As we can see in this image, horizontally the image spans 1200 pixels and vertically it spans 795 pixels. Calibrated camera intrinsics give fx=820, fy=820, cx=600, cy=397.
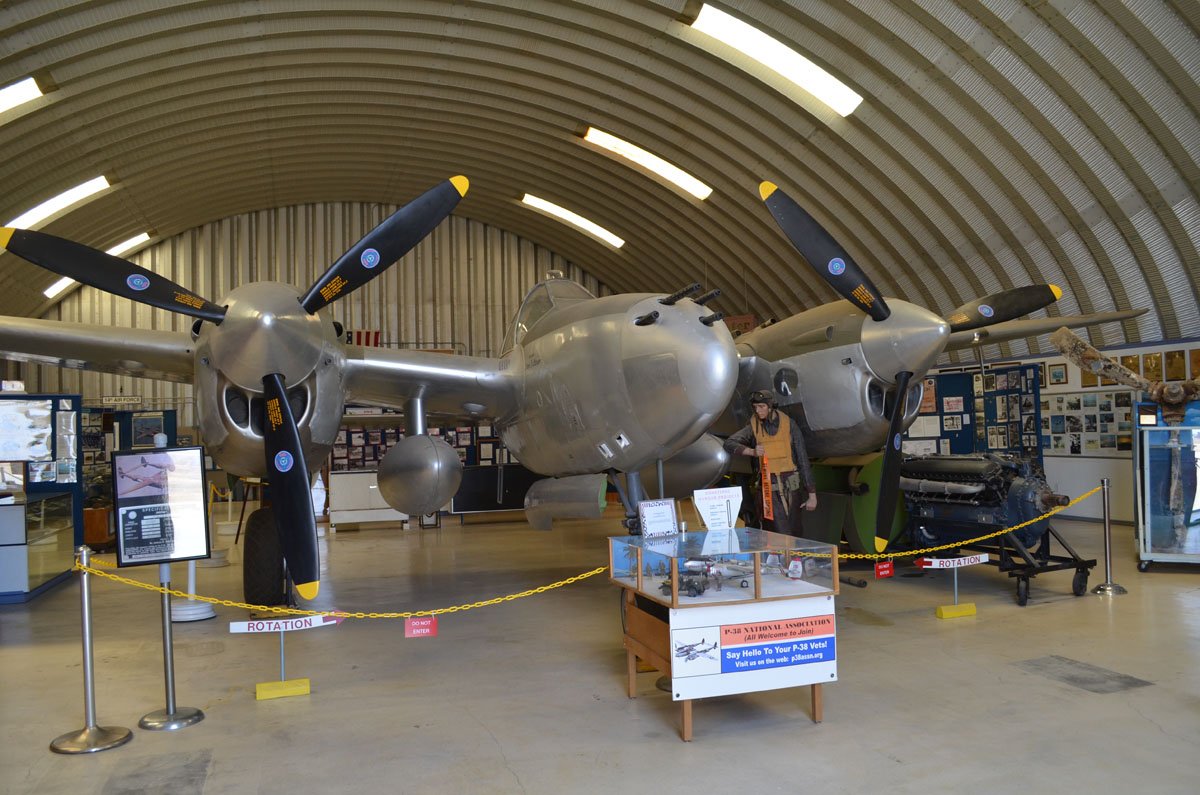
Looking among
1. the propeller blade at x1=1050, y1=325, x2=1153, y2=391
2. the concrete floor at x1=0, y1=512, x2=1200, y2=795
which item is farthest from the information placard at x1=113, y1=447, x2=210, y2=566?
the propeller blade at x1=1050, y1=325, x2=1153, y2=391

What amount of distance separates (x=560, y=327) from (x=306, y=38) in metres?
9.78

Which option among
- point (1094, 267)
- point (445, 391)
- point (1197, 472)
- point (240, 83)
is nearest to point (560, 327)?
point (445, 391)

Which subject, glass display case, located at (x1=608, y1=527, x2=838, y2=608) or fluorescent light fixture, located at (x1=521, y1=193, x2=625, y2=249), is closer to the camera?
glass display case, located at (x1=608, y1=527, x2=838, y2=608)

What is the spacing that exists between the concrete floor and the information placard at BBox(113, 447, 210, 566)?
3.63 feet

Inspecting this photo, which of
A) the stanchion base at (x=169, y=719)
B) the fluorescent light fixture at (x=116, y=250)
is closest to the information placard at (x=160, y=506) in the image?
the stanchion base at (x=169, y=719)

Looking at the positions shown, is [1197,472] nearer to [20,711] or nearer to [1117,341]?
[1117,341]

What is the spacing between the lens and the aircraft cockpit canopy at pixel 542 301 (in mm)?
8320

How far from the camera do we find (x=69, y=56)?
1226 cm

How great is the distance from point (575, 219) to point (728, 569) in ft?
58.6

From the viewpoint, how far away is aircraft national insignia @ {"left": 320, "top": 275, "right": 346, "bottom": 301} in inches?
260

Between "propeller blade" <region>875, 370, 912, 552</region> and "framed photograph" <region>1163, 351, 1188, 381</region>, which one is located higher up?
"framed photograph" <region>1163, 351, 1188, 381</region>

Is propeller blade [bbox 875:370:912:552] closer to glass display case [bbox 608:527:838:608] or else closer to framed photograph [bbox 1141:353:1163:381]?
glass display case [bbox 608:527:838:608]

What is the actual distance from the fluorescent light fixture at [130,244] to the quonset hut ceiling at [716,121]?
1304 millimetres

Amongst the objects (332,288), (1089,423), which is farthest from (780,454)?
(1089,423)
